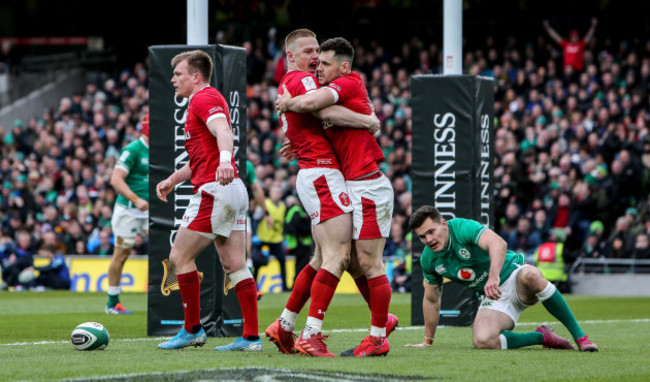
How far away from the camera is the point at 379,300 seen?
757cm

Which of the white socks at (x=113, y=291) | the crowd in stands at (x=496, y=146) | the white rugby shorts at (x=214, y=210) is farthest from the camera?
the crowd in stands at (x=496, y=146)

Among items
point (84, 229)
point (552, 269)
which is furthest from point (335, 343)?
point (84, 229)

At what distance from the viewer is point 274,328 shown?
7.69 m

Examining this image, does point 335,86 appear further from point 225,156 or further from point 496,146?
point 496,146

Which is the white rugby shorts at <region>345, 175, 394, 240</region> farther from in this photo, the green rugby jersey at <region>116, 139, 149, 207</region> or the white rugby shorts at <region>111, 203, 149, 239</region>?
the white rugby shorts at <region>111, 203, 149, 239</region>

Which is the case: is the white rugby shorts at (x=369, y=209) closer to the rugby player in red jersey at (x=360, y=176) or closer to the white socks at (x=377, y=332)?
the rugby player in red jersey at (x=360, y=176)

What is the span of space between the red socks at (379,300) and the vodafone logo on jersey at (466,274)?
1155 millimetres

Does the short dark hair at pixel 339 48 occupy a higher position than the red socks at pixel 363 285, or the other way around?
the short dark hair at pixel 339 48

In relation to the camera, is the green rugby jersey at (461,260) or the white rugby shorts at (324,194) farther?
the green rugby jersey at (461,260)

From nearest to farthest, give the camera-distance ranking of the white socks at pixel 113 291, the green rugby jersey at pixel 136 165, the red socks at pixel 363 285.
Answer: the red socks at pixel 363 285, the green rugby jersey at pixel 136 165, the white socks at pixel 113 291

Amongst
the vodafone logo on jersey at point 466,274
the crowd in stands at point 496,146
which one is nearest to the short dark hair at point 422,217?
the vodafone logo on jersey at point 466,274

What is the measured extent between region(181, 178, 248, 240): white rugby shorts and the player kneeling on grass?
4.46ft

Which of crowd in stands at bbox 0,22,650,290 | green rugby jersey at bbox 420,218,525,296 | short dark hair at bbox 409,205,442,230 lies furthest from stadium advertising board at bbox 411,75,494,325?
crowd in stands at bbox 0,22,650,290

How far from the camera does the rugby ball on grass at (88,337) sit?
7766 millimetres
